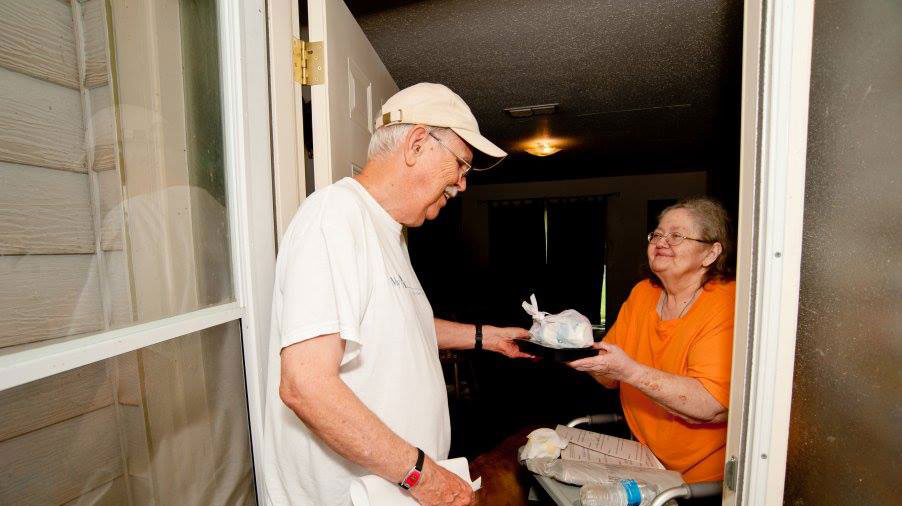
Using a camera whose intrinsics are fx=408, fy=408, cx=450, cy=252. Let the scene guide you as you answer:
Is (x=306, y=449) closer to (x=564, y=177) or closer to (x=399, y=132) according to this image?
(x=399, y=132)

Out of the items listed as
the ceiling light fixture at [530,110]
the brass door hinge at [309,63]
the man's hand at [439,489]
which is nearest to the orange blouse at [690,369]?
the man's hand at [439,489]

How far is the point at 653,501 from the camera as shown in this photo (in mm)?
1064

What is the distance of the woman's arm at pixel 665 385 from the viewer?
122 centimetres

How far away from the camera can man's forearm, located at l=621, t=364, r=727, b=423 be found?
4.00 ft

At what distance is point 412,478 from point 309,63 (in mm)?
1008

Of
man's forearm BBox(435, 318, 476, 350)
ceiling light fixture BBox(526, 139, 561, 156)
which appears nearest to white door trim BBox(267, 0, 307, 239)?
man's forearm BBox(435, 318, 476, 350)

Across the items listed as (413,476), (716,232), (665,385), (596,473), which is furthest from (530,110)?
(413,476)

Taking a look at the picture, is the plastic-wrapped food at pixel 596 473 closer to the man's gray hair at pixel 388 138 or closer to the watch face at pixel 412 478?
the watch face at pixel 412 478

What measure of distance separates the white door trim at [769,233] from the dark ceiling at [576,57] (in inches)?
40.0

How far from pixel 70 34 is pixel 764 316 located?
127cm

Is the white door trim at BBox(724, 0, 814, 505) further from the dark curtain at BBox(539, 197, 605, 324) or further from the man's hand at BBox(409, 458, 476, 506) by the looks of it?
the dark curtain at BBox(539, 197, 605, 324)

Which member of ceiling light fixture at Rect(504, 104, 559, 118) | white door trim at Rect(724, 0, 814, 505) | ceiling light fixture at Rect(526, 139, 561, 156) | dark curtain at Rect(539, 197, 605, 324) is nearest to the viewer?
white door trim at Rect(724, 0, 814, 505)

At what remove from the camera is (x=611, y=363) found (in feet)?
4.15

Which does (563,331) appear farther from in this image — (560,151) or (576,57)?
(560,151)
